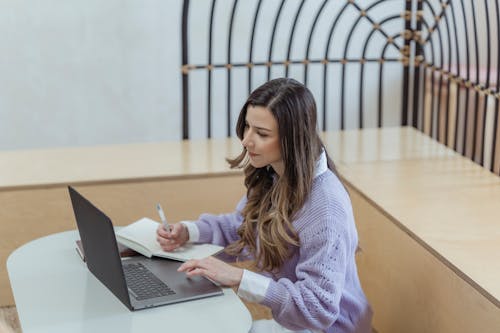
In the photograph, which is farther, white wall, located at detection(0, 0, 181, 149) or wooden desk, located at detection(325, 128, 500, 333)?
white wall, located at detection(0, 0, 181, 149)

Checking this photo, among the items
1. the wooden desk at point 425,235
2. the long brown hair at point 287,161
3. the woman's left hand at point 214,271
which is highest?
the long brown hair at point 287,161

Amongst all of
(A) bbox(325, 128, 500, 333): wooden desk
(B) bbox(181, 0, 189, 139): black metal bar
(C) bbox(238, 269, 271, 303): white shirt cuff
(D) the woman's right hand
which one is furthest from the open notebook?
(B) bbox(181, 0, 189, 139): black metal bar

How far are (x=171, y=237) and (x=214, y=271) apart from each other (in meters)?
0.33

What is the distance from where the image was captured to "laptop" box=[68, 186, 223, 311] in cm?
204

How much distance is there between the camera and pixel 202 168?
11.7ft

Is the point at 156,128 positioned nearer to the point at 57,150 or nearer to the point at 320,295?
the point at 57,150

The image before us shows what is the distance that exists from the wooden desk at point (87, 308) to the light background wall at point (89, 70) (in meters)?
2.55

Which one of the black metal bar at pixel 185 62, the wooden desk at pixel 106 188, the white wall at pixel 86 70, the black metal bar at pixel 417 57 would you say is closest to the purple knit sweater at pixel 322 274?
the wooden desk at pixel 106 188

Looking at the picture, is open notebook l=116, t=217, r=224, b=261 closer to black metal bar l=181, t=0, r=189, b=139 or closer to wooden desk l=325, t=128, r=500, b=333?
wooden desk l=325, t=128, r=500, b=333

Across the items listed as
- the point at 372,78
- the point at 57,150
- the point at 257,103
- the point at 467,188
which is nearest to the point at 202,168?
the point at 57,150

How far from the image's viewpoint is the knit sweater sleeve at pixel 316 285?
83.6 inches

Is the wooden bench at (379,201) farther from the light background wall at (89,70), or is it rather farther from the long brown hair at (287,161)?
the light background wall at (89,70)

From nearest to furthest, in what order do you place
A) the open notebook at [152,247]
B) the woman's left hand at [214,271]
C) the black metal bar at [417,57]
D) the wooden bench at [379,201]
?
the woman's left hand at [214,271] < the open notebook at [152,247] < the wooden bench at [379,201] < the black metal bar at [417,57]

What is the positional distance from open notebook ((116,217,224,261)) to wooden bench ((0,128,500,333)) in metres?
0.70
